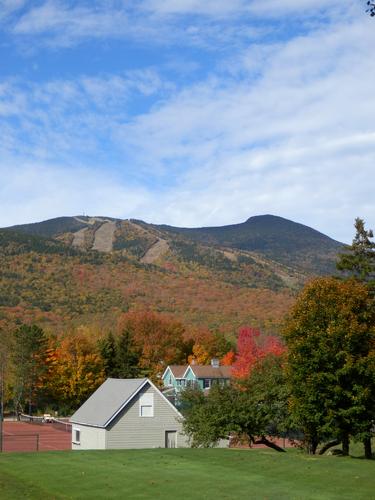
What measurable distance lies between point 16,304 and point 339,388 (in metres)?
114

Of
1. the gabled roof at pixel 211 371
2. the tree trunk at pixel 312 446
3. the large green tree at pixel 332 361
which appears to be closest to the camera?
the large green tree at pixel 332 361

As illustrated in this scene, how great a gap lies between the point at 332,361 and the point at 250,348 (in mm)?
62848

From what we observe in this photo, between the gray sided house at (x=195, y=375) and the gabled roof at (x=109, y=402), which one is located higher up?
the gray sided house at (x=195, y=375)

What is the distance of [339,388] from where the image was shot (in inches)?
1134

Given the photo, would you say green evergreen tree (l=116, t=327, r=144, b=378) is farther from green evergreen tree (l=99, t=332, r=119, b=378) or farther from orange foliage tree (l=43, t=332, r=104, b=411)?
orange foliage tree (l=43, t=332, r=104, b=411)

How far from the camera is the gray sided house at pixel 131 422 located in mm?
43156

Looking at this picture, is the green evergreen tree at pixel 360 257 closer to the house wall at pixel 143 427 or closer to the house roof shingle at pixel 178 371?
the house wall at pixel 143 427

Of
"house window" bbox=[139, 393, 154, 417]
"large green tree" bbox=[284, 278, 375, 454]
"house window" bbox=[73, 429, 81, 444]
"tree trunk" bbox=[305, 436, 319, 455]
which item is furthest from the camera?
"house window" bbox=[73, 429, 81, 444]

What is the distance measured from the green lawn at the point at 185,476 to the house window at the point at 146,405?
42.6 feet

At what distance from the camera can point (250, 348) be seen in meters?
91.6

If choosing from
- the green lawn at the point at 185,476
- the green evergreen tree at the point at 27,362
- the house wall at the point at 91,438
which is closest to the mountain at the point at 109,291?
the green evergreen tree at the point at 27,362

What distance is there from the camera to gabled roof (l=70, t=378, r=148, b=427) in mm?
43562

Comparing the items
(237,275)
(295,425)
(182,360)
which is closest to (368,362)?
Result: (295,425)

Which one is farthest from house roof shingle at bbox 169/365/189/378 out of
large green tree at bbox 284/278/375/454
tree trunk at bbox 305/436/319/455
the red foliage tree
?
large green tree at bbox 284/278/375/454
